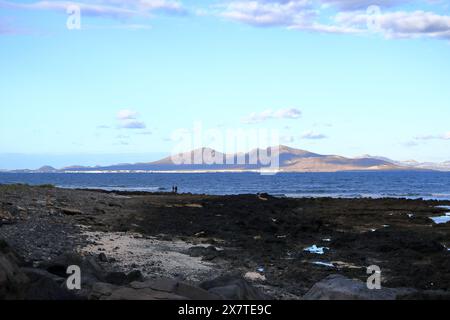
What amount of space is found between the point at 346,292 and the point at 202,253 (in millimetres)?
9253

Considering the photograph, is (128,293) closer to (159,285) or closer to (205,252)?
(159,285)

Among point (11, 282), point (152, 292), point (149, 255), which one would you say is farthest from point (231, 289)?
point (149, 255)

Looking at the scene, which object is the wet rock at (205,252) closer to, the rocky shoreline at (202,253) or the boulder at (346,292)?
the rocky shoreline at (202,253)

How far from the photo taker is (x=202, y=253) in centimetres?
1795

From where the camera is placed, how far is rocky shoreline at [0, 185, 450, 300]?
879cm

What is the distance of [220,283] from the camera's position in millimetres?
9570

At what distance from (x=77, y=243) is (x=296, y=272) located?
6235mm

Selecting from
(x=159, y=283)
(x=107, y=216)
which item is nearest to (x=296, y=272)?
(x=159, y=283)

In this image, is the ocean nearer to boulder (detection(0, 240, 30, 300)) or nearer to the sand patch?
the sand patch

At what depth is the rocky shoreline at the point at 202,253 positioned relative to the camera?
28.8ft

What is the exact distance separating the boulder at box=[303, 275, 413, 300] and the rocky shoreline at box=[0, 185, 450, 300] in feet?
0.07

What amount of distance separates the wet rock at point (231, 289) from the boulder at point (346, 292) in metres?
0.96

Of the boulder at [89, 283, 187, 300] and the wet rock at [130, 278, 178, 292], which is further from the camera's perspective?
the wet rock at [130, 278, 178, 292]

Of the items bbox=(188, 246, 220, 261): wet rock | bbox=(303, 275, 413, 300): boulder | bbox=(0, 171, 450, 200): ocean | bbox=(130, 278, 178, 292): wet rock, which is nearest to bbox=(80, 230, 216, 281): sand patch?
bbox=(188, 246, 220, 261): wet rock
